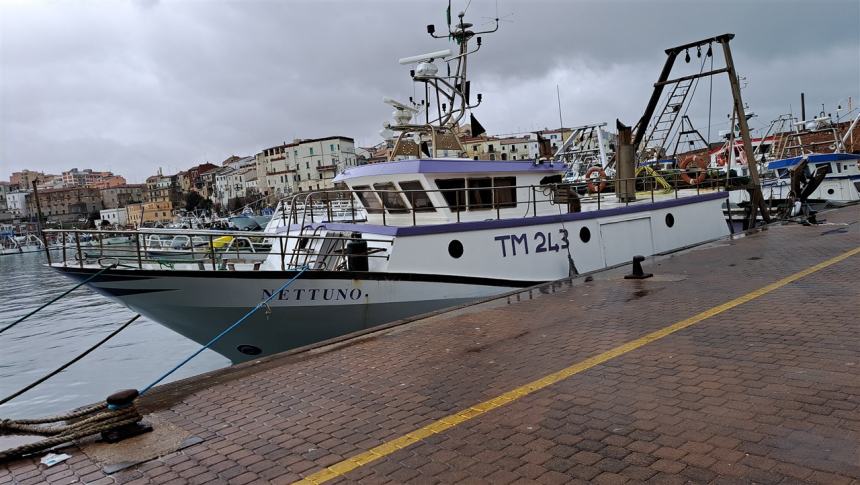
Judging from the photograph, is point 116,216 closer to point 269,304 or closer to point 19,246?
point 19,246

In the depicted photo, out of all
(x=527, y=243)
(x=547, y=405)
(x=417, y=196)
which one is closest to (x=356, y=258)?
(x=417, y=196)

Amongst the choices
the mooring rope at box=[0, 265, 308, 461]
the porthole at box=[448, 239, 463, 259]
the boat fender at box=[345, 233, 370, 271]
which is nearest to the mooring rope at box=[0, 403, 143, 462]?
the mooring rope at box=[0, 265, 308, 461]

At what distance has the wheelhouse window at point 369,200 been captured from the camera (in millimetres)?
12070

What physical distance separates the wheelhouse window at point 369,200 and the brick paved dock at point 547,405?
4.54 m

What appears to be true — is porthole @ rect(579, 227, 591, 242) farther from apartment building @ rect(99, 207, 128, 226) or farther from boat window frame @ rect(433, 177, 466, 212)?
apartment building @ rect(99, 207, 128, 226)

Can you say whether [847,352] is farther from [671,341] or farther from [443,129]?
[443,129]

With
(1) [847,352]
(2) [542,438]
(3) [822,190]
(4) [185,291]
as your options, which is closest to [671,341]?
(1) [847,352]

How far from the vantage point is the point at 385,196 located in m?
11.9

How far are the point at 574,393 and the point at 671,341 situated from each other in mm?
1898

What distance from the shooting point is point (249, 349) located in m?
10.0

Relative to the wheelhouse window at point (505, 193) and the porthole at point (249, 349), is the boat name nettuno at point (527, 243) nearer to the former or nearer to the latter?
the wheelhouse window at point (505, 193)

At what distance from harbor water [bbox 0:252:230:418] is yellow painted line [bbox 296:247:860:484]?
354 inches

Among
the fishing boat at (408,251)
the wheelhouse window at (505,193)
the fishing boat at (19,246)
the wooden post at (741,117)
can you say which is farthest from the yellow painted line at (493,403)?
the fishing boat at (19,246)

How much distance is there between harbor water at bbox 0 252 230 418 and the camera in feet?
37.7
